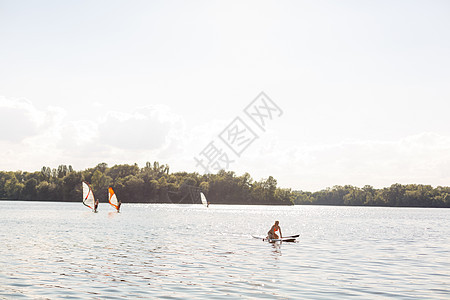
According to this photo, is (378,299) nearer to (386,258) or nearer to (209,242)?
(386,258)

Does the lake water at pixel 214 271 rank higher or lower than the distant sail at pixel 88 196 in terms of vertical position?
lower

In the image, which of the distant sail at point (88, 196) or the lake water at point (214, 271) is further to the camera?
the distant sail at point (88, 196)

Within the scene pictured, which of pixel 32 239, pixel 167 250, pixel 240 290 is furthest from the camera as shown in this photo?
pixel 32 239

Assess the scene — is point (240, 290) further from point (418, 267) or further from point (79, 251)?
point (79, 251)

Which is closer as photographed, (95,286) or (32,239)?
(95,286)

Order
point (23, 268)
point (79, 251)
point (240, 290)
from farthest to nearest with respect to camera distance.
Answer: point (79, 251)
point (23, 268)
point (240, 290)

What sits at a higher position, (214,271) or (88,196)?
(88,196)

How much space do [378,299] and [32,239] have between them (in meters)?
34.4

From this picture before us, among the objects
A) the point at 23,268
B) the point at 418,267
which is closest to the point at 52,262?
the point at 23,268

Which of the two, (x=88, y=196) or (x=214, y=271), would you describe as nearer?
(x=214, y=271)

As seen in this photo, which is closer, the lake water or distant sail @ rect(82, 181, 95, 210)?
the lake water

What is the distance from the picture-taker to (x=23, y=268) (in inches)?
1057

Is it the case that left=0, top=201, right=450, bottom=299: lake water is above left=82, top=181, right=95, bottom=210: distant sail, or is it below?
below

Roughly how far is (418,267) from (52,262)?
2365cm
